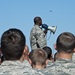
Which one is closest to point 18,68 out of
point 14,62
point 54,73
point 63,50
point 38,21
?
point 14,62

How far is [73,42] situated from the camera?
716 centimetres

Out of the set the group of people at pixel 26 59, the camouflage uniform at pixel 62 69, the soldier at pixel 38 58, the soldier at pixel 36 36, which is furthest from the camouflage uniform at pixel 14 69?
the soldier at pixel 36 36

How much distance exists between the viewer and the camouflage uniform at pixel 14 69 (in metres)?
5.20

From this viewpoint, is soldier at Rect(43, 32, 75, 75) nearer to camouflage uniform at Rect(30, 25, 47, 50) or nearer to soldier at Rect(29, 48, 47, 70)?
soldier at Rect(29, 48, 47, 70)

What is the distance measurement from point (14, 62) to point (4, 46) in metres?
0.30

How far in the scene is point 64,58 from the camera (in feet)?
21.8

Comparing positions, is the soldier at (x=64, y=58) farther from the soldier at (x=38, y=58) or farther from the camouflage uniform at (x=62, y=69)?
the soldier at (x=38, y=58)

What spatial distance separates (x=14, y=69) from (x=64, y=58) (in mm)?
1574

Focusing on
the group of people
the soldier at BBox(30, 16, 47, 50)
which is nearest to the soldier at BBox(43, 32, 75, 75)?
the group of people

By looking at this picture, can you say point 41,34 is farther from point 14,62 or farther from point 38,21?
point 14,62

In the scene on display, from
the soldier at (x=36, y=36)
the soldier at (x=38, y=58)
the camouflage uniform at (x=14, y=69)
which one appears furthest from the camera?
the soldier at (x=36, y=36)

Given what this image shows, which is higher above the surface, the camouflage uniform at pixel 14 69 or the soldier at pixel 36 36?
the camouflage uniform at pixel 14 69

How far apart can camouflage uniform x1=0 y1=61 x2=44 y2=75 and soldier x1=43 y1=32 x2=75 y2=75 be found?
1.01 m

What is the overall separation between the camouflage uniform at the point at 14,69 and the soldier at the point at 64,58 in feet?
3.32
